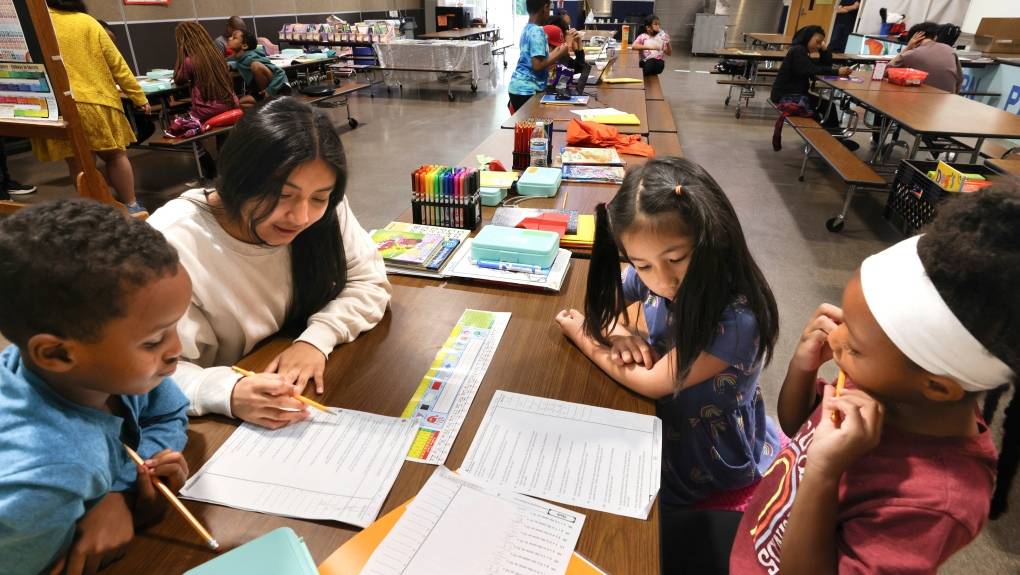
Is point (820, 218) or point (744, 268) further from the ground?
Result: point (744, 268)

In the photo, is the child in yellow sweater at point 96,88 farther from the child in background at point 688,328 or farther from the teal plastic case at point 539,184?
the child in background at point 688,328

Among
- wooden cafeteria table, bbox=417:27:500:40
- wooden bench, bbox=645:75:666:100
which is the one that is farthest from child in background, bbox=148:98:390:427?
wooden cafeteria table, bbox=417:27:500:40

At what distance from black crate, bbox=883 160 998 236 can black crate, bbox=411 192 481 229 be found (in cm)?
265

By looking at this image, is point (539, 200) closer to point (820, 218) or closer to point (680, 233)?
point (680, 233)

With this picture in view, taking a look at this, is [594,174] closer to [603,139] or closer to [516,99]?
[603,139]

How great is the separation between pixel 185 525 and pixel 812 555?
0.88 metres

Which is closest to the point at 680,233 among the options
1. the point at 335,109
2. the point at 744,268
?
the point at 744,268

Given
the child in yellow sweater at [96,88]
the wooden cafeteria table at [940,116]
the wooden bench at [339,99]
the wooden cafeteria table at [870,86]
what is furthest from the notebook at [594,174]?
the wooden bench at [339,99]

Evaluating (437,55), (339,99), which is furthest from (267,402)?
(437,55)

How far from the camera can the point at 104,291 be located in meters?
Answer: 0.62

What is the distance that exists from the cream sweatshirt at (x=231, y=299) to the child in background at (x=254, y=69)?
4.98 metres

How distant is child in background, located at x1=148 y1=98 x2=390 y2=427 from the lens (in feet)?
3.28

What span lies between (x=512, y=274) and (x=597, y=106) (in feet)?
8.69

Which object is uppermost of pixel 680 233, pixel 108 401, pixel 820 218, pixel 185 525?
pixel 680 233
